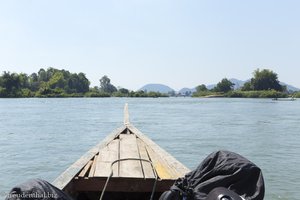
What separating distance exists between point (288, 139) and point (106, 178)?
16.2 meters

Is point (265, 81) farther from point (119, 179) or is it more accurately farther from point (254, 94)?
point (119, 179)

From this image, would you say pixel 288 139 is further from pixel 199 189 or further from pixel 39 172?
pixel 199 189

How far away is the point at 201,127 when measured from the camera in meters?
24.0

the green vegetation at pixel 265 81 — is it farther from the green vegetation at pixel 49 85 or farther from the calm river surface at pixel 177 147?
the calm river surface at pixel 177 147

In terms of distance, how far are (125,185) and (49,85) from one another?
113 metres

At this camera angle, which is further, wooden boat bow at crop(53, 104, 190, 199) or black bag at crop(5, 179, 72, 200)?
wooden boat bow at crop(53, 104, 190, 199)

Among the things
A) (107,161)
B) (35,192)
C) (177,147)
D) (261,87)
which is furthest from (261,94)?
(35,192)

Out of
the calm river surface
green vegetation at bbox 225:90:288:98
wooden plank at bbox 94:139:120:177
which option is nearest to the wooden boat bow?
wooden plank at bbox 94:139:120:177

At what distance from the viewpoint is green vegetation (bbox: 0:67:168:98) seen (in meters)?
98.5

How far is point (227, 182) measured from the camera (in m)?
3.10

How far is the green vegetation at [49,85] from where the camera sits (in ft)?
323

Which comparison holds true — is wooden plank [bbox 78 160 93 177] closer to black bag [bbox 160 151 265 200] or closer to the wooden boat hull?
the wooden boat hull

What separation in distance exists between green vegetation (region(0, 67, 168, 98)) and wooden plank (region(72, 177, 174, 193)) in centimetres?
9740

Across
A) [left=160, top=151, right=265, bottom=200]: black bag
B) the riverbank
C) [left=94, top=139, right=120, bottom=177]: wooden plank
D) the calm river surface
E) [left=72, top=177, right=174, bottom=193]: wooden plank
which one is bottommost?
the calm river surface
